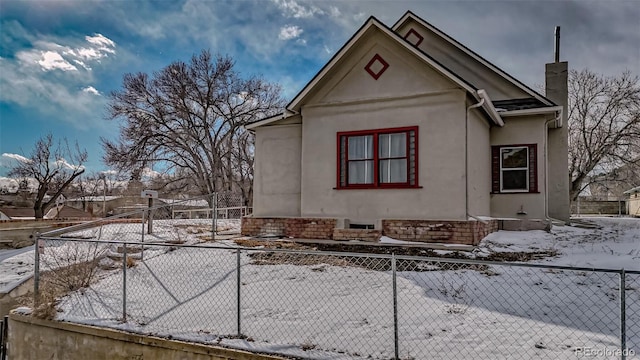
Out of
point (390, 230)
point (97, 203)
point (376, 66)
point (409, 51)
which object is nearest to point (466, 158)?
point (390, 230)

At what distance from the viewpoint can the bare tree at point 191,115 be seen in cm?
2802

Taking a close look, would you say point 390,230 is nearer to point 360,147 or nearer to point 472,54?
point 360,147

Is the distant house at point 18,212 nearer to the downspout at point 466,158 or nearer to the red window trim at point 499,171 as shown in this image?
the red window trim at point 499,171

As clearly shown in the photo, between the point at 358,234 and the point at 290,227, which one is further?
the point at 290,227

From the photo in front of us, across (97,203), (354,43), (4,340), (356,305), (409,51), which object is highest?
(354,43)

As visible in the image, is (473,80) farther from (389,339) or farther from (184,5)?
(389,339)

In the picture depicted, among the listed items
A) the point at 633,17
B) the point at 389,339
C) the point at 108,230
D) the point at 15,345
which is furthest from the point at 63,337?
the point at 633,17

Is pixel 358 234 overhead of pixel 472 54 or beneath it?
beneath

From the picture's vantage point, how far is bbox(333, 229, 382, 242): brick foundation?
29.9 feet

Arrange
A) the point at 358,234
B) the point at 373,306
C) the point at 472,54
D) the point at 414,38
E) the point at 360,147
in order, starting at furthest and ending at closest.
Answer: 1. the point at 414,38
2. the point at 472,54
3. the point at 360,147
4. the point at 358,234
5. the point at 373,306

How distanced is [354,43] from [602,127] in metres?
24.3

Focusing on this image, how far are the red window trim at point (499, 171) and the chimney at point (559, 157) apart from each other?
5.98ft

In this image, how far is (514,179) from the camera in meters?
11.7

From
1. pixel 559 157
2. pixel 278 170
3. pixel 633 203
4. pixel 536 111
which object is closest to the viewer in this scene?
pixel 536 111
